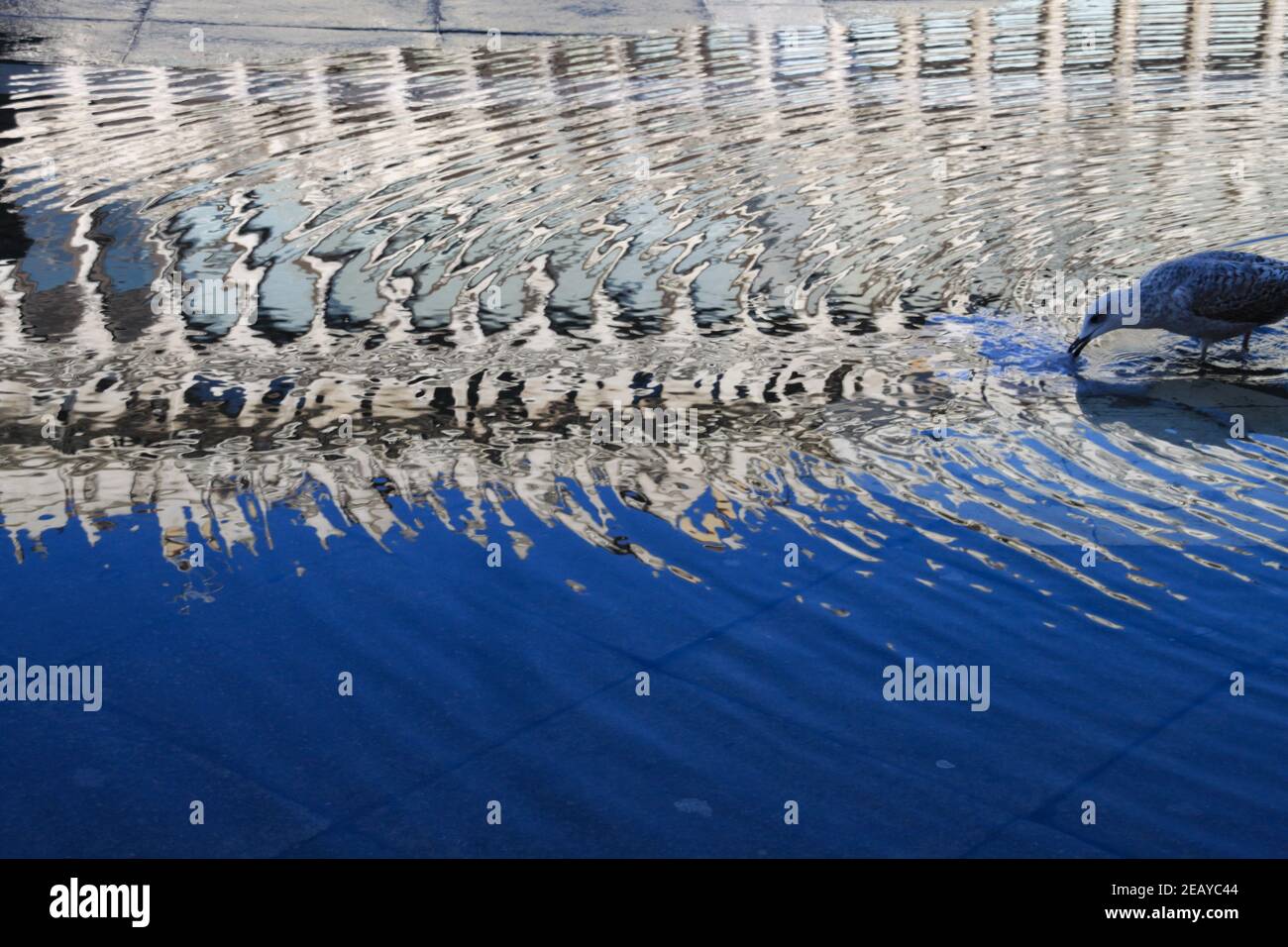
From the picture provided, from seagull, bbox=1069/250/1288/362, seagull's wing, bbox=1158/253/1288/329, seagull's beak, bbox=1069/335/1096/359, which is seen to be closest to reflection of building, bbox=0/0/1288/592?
seagull's beak, bbox=1069/335/1096/359

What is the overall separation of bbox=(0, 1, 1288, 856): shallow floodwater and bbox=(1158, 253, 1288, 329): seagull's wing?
0.44 metres

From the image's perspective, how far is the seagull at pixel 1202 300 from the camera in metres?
8.51

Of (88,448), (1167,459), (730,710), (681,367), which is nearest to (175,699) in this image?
(730,710)

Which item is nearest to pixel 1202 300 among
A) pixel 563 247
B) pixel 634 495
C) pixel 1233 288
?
pixel 1233 288

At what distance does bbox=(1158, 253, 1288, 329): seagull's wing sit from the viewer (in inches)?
334

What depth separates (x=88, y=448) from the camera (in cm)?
770

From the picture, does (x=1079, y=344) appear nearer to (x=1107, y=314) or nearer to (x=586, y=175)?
(x=1107, y=314)

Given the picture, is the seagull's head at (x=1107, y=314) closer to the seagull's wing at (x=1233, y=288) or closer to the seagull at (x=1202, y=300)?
the seagull at (x=1202, y=300)

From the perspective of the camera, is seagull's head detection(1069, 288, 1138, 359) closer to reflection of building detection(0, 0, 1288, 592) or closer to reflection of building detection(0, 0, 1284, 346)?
reflection of building detection(0, 0, 1288, 592)

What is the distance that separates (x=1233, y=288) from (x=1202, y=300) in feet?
0.59

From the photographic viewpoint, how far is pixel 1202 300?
8.52m

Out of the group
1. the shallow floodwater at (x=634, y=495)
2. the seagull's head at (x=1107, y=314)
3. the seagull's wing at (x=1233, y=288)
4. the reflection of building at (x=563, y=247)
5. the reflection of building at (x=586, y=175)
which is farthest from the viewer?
the reflection of building at (x=586, y=175)

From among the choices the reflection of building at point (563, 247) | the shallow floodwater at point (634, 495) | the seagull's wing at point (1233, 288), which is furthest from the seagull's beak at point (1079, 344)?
the reflection of building at point (563, 247)
